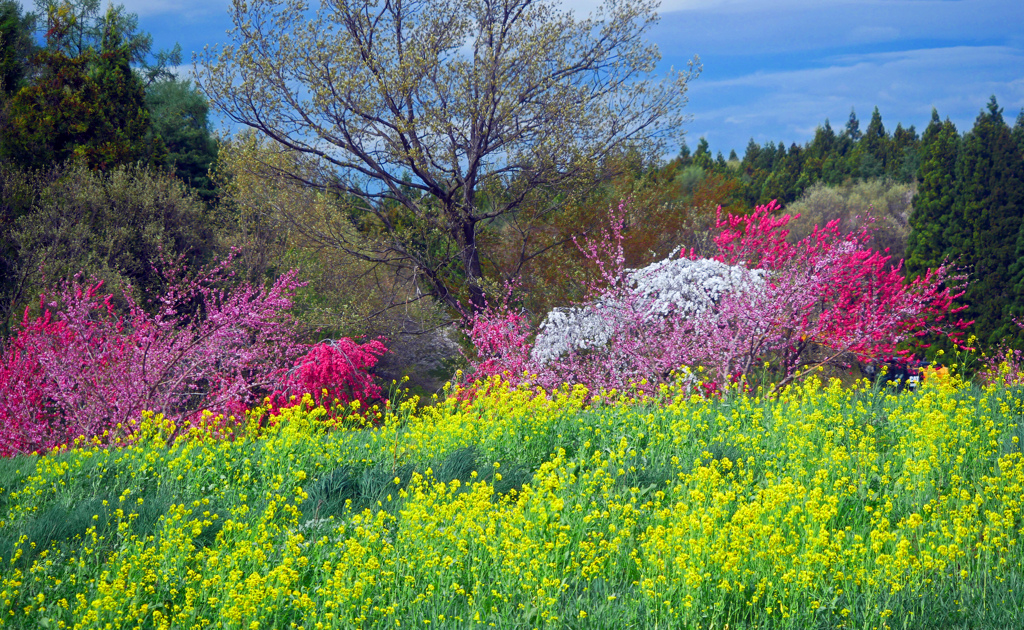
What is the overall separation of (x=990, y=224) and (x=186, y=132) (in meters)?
23.9

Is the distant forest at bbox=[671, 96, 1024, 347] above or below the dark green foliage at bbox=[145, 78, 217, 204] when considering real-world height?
below

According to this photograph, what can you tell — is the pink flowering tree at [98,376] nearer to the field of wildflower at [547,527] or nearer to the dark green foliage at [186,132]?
the field of wildflower at [547,527]

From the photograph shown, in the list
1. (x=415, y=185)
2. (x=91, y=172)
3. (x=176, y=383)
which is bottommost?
(x=176, y=383)

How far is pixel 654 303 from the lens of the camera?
10.5m

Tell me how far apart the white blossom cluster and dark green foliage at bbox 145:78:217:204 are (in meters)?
12.7

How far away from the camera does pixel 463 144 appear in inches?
532

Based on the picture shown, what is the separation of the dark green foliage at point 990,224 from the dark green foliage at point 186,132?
69.2ft

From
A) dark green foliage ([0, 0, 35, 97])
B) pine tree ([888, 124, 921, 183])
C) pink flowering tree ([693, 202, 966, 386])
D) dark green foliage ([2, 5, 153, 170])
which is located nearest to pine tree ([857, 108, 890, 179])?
pine tree ([888, 124, 921, 183])

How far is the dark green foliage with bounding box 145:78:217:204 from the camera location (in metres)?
20.8

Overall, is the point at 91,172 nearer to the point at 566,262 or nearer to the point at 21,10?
the point at 21,10

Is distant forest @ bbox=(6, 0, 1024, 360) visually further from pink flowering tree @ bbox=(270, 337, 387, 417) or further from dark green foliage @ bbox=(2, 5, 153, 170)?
pink flowering tree @ bbox=(270, 337, 387, 417)

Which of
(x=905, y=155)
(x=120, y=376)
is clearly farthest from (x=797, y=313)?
(x=905, y=155)

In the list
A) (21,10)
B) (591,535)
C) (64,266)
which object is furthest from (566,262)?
(21,10)

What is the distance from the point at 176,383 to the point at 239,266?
8.26m
